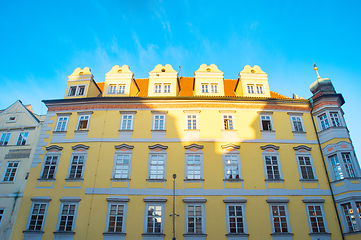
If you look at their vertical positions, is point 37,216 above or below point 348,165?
below

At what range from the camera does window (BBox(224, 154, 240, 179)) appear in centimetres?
1789

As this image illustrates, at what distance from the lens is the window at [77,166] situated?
18234 mm

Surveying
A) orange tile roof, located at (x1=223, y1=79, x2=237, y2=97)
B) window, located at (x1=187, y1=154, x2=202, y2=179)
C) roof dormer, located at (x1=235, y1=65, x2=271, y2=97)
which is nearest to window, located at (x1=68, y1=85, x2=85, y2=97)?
window, located at (x1=187, y1=154, x2=202, y2=179)

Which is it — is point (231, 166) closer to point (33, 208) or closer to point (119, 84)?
point (119, 84)

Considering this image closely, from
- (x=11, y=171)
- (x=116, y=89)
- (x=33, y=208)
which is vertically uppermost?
(x=116, y=89)

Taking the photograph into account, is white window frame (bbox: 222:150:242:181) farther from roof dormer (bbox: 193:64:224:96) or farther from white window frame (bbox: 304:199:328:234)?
roof dormer (bbox: 193:64:224:96)

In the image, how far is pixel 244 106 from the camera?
20562 mm

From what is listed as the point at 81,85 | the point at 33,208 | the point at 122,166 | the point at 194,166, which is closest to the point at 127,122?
the point at 122,166

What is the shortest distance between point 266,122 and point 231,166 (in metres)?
5.14

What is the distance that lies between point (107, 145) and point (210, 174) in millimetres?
8418

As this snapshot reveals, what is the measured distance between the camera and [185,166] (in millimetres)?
18141

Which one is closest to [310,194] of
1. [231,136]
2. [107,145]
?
[231,136]

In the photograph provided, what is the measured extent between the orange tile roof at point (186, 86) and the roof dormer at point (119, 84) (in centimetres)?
478

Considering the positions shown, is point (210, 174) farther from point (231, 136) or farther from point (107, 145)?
point (107, 145)
